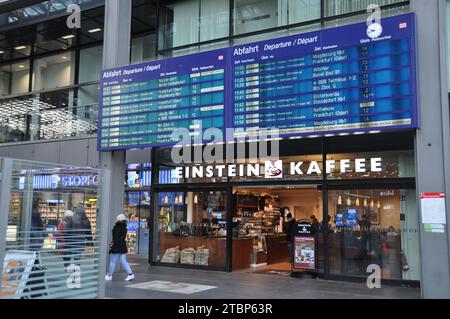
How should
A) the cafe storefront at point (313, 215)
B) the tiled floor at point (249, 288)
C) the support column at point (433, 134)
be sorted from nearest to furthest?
the support column at point (433, 134)
the tiled floor at point (249, 288)
the cafe storefront at point (313, 215)

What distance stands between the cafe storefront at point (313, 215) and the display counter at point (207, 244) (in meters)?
0.03

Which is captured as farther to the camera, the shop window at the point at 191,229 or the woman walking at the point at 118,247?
the shop window at the point at 191,229

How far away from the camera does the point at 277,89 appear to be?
11406mm

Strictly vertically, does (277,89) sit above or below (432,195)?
above

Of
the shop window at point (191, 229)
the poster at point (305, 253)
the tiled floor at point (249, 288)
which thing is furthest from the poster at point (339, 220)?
the shop window at point (191, 229)

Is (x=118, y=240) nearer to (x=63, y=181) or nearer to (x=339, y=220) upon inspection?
(x=63, y=181)

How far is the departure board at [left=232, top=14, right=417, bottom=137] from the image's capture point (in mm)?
9961

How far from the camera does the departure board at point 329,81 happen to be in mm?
9961

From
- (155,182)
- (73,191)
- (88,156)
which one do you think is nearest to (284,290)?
(73,191)

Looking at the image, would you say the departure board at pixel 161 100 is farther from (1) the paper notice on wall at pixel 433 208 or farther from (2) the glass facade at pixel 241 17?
(1) the paper notice on wall at pixel 433 208

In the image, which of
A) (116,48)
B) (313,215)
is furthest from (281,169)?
(116,48)

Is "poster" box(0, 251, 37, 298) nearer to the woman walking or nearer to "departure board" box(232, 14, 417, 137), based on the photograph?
the woman walking

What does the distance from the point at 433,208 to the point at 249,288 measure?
4.21 m
